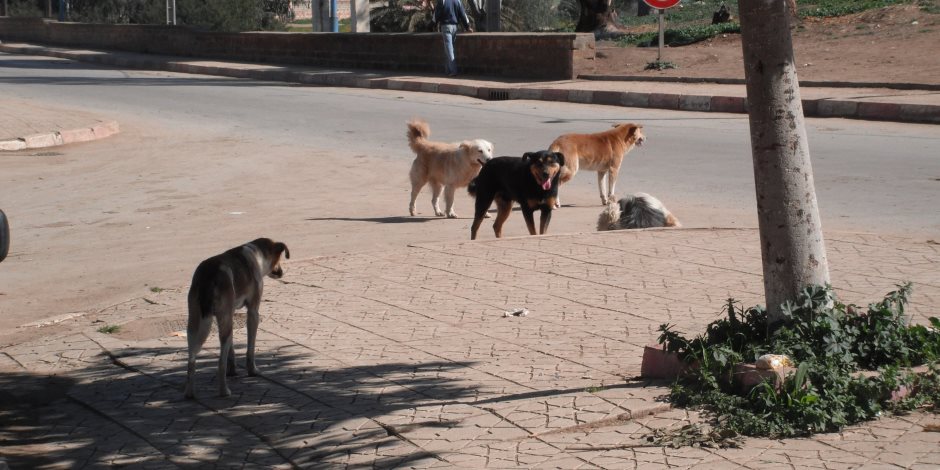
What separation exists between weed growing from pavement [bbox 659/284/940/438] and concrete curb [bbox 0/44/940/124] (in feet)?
43.3

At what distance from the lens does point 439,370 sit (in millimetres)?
6297

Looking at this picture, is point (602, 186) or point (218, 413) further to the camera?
point (602, 186)

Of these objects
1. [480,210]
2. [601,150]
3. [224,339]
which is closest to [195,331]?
[224,339]

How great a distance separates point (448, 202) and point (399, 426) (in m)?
6.91

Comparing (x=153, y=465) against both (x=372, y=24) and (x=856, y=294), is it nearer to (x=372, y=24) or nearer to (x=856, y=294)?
(x=856, y=294)

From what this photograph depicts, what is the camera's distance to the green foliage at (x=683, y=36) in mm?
29719

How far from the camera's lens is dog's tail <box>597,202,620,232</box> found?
10664mm

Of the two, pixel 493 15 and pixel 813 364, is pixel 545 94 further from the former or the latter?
pixel 813 364

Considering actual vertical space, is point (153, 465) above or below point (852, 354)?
below

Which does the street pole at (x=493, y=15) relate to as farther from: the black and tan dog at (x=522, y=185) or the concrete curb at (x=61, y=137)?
the black and tan dog at (x=522, y=185)

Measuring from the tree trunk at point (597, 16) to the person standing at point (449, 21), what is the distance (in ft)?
26.5

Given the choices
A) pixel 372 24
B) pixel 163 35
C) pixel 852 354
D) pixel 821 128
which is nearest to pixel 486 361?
pixel 852 354

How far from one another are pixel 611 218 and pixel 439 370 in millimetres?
4702

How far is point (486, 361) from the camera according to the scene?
21.1ft
